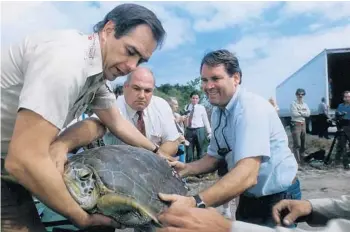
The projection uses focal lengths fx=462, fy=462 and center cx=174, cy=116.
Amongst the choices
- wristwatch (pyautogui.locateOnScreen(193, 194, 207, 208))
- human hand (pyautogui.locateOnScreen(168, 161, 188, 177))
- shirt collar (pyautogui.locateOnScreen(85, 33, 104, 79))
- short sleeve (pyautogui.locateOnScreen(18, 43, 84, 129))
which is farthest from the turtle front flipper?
human hand (pyautogui.locateOnScreen(168, 161, 188, 177))

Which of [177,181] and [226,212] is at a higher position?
[177,181]

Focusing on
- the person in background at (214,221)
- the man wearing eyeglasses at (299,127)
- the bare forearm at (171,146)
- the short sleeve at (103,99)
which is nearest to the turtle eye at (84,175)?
the person in background at (214,221)

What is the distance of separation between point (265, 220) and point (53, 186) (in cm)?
137

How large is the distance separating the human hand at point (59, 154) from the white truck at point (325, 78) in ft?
35.0

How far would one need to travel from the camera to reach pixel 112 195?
1.71m

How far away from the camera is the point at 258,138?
7.34ft

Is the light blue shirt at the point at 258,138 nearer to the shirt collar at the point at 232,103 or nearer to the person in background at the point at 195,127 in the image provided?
the shirt collar at the point at 232,103

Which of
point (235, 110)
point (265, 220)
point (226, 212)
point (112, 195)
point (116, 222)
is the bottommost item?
point (226, 212)

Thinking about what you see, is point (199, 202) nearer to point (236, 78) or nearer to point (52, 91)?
point (52, 91)

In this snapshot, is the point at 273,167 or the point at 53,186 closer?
the point at 53,186

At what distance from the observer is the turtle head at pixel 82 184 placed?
1678mm

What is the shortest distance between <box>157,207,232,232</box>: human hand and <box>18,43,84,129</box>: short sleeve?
0.50 m

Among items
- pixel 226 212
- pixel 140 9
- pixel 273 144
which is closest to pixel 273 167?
pixel 273 144

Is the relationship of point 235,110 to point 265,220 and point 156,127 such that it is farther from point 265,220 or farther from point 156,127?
point 156,127
